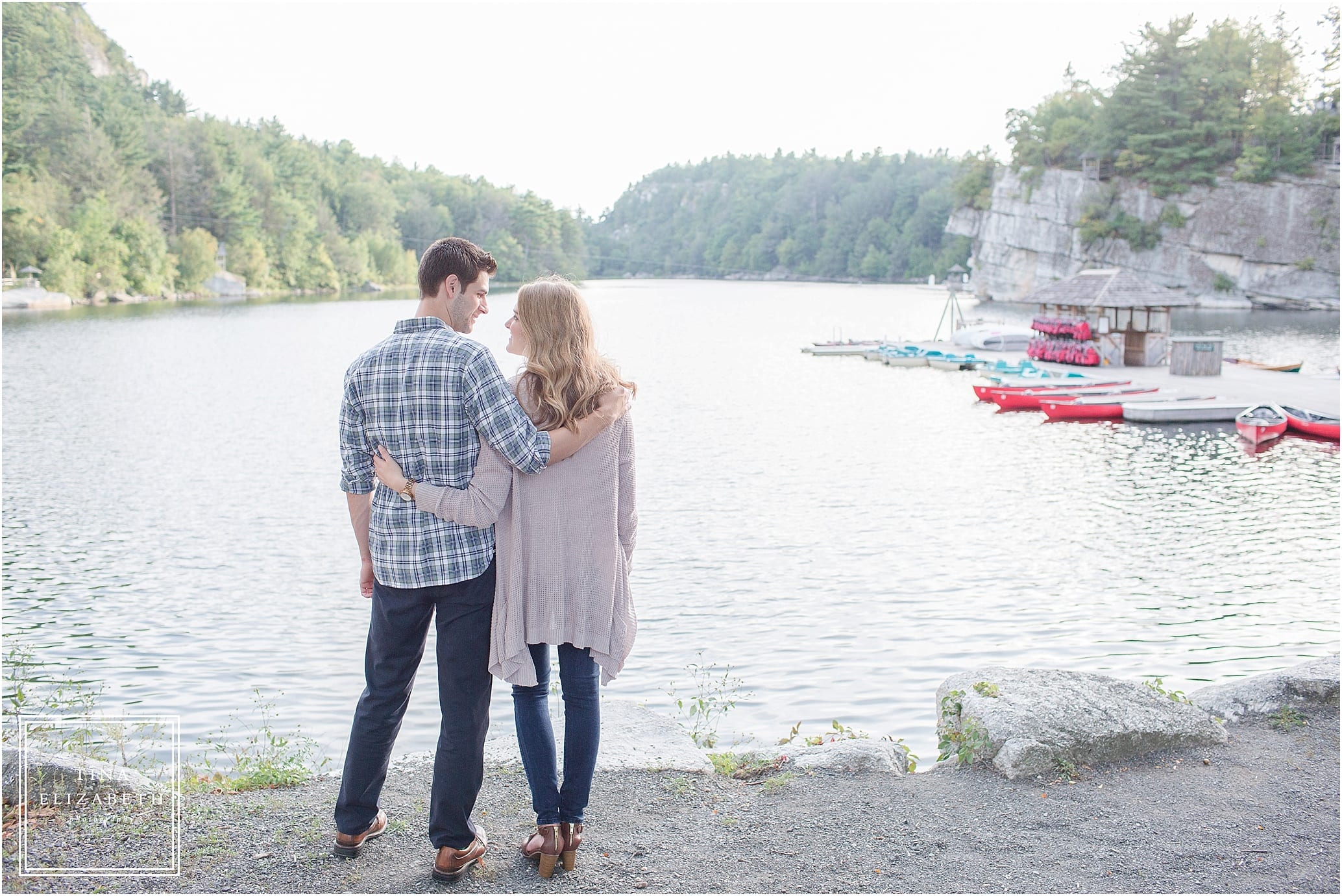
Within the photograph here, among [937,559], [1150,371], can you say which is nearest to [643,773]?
[937,559]

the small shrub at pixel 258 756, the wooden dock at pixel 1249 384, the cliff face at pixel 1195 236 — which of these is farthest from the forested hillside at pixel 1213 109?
the small shrub at pixel 258 756

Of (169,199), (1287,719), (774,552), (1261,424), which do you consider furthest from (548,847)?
(169,199)

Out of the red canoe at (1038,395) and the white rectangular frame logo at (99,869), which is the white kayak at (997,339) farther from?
the white rectangular frame logo at (99,869)

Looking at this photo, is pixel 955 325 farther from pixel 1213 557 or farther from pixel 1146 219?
pixel 1213 557

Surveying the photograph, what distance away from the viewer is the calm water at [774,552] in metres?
8.63

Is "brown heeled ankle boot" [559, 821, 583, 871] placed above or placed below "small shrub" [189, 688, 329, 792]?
above

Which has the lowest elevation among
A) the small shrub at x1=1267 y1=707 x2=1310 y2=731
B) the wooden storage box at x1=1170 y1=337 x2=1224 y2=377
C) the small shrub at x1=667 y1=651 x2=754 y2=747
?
the small shrub at x1=667 y1=651 x2=754 y2=747

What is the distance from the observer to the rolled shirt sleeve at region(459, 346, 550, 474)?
3.48 meters

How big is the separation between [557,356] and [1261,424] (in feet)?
64.5

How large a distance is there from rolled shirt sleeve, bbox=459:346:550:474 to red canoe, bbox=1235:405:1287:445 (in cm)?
1947

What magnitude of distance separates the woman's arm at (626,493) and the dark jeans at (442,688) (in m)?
0.49

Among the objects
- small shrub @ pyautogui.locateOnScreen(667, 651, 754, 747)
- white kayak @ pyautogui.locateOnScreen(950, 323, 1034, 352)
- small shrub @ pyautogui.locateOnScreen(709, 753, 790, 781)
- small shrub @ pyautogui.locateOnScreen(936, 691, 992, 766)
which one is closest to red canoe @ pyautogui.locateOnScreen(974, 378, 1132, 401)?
white kayak @ pyautogui.locateOnScreen(950, 323, 1034, 352)

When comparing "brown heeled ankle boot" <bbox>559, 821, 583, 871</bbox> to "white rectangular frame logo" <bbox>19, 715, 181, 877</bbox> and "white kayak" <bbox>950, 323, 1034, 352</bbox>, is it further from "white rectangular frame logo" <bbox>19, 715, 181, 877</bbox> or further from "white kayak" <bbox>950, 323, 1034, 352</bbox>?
"white kayak" <bbox>950, 323, 1034, 352</bbox>

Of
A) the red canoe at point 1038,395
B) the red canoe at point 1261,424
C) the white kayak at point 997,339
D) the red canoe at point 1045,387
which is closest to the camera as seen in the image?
the red canoe at point 1261,424
